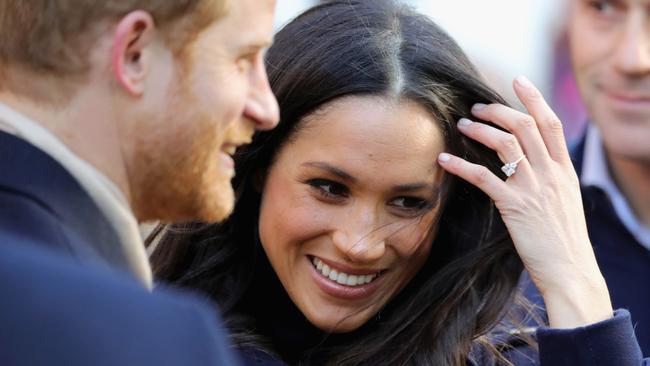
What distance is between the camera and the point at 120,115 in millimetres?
1904

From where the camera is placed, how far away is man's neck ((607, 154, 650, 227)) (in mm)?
4129

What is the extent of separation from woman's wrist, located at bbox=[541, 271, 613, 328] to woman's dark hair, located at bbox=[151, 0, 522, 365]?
270 mm

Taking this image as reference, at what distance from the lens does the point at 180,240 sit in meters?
3.42

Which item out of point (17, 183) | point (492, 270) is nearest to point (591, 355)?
point (492, 270)

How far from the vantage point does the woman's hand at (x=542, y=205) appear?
123 inches

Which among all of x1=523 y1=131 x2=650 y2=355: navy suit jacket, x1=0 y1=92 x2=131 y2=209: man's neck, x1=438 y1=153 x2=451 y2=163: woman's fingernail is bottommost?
x1=523 y1=131 x2=650 y2=355: navy suit jacket

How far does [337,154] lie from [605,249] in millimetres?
1339

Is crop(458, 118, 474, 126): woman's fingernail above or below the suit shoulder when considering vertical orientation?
below

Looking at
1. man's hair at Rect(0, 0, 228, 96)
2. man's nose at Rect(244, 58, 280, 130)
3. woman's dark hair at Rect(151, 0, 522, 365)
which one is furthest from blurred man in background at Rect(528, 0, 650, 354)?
man's hair at Rect(0, 0, 228, 96)

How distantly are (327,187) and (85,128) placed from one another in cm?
128

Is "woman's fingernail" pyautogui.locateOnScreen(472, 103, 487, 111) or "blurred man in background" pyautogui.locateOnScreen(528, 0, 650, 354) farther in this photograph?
"blurred man in background" pyautogui.locateOnScreen(528, 0, 650, 354)

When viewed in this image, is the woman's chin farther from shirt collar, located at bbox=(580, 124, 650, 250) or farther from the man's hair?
the man's hair

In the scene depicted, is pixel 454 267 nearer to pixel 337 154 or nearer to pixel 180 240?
pixel 337 154

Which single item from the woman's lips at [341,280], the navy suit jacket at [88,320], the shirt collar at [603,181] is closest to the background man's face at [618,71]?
the shirt collar at [603,181]
